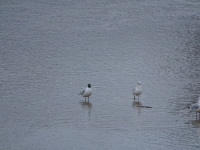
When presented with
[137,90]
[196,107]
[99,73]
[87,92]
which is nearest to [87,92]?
[87,92]

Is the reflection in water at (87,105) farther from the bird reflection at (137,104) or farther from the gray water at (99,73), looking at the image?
the bird reflection at (137,104)

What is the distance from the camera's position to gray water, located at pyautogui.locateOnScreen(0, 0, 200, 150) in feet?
58.7

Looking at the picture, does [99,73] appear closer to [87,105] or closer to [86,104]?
[86,104]

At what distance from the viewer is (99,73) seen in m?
25.7

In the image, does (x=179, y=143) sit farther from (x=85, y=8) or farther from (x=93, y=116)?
(x=85, y=8)

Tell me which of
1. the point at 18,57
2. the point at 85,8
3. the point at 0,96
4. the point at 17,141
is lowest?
the point at 17,141

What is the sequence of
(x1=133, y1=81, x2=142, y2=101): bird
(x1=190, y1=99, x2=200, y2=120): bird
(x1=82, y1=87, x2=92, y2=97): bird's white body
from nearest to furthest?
(x1=190, y1=99, x2=200, y2=120): bird → (x1=82, y1=87, x2=92, y2=97): bird's white body → (x1=133, y1=81, x2=142, y2=101): bird

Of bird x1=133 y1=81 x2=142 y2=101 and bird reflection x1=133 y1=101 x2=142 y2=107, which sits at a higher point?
bird x1=133 y1=81 x2=142 y2=101

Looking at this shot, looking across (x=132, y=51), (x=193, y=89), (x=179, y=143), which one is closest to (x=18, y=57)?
(x=132, y=51)

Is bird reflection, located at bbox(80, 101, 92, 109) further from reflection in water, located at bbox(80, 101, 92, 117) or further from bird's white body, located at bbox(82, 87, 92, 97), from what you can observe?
bird's white body, located at bbox(82, 87, 92, 97)

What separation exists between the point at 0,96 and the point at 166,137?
293 inches

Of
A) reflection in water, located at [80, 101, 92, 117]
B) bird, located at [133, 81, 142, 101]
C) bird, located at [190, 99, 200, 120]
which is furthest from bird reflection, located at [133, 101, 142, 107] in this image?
bird, located at [190, 99, 200, 120]

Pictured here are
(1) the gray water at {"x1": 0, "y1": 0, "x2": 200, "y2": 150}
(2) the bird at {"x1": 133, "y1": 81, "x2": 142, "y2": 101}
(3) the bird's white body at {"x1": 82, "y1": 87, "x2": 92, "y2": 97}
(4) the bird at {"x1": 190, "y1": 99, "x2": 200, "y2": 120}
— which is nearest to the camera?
(1) the gray water at {"x1": 0, "y1": 0, "x2": 200, "y2": 150}

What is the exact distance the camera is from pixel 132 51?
97.7 ft
